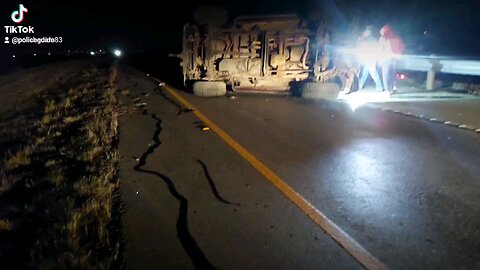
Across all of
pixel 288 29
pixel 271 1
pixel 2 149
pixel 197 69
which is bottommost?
pixel 2 149

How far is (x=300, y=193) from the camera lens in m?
4.80

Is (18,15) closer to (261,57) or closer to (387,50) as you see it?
(261,57)

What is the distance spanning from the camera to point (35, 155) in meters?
6.73

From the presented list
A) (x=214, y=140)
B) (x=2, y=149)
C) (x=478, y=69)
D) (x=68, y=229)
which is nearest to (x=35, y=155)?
(x=2, y=149)

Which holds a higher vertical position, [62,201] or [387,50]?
[387,50]

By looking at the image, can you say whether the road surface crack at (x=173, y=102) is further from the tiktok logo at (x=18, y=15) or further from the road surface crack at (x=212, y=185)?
the tiktok logo at (x=18, y=15)

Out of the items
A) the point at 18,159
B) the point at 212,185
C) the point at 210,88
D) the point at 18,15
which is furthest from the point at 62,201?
the point at 18,15

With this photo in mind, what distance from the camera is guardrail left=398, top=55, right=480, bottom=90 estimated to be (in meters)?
12.6

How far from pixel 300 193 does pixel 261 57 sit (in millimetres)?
8391

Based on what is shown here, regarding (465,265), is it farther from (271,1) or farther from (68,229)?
(271,1)

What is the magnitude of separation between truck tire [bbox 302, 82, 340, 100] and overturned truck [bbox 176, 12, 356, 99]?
9cm

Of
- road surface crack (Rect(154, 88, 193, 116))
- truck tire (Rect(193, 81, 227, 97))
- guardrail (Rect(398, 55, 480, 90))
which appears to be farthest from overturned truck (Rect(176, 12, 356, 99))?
guardrail (Rect(398, 55, 480, 90))

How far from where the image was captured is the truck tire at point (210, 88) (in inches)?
500

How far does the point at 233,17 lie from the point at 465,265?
37.3ft
